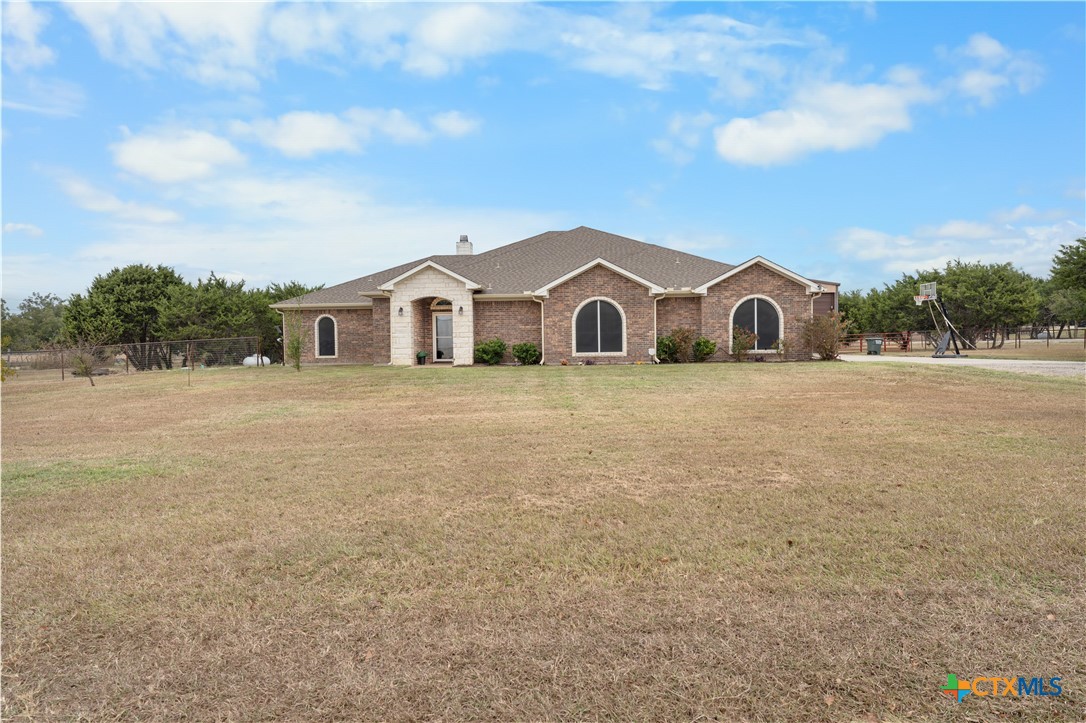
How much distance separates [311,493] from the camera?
6141 mm

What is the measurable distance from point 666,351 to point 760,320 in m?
4.07

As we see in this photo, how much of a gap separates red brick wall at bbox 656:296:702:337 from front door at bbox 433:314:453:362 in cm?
893

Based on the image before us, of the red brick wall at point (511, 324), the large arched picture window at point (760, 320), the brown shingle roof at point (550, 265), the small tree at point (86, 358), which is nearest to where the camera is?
the small tree at point (86, 358)

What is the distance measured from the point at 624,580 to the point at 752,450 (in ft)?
15.1

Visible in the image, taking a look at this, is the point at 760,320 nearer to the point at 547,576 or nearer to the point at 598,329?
the point at 598,329

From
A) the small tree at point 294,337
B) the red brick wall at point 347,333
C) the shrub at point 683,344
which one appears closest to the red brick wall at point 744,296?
the shrub at point 683,344

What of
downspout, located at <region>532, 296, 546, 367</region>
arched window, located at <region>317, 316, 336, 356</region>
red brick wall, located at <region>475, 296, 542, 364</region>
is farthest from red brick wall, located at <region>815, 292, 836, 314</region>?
arched window, located at <region>317, 316, 336, 356</region>

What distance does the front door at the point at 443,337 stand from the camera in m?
26.4

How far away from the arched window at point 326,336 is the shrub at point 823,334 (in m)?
20.3

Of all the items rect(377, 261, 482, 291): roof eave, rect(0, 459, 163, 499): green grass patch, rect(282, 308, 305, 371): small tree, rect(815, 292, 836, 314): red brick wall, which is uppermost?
rect(377, 261, 482, 291): roof eave

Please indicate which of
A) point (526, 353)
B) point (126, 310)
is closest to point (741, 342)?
point (526, 353)

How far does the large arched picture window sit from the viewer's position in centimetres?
2456

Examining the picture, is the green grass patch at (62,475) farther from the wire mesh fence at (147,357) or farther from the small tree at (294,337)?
the wire mesh fence at (147,357)

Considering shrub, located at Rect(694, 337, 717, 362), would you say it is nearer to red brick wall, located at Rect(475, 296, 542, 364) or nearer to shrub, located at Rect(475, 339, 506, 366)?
red brick wall, located at Rect(475, 296, 542, 364)
